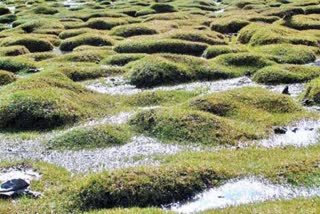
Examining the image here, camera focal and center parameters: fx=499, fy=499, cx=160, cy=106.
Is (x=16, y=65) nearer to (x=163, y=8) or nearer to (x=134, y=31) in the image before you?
(x=134, y=31)

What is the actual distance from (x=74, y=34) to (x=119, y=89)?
83.5 feet

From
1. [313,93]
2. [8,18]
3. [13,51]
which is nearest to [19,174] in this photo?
[313,93]

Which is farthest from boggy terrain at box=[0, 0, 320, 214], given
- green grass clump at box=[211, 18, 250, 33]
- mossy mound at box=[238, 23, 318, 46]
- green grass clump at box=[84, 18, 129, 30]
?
green grass clump at box=[84, 18, 129, 30]

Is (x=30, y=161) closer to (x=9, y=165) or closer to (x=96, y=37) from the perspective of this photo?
(x=9, y=165)

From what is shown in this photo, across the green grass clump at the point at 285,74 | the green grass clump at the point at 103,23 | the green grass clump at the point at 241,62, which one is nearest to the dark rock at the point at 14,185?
the green grass clump at the point at 285,74

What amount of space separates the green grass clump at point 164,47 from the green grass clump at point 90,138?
21.6m

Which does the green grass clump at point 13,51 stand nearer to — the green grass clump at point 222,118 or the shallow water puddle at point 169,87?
the shallow water puddle at point 169,87

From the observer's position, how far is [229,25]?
58469mm

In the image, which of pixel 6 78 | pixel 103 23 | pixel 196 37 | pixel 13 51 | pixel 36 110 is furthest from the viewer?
pixel 103 23

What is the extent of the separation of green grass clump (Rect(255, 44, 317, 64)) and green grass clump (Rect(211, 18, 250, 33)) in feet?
50.1

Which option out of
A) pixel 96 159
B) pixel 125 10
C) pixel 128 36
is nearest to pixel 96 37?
pixel 128 36

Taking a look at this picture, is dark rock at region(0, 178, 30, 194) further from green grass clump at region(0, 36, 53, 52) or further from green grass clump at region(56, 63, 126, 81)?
green grass clump at region(0, 36, 53, 52)

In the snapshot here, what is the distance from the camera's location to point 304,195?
1738cm

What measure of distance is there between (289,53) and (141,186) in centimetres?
2665
